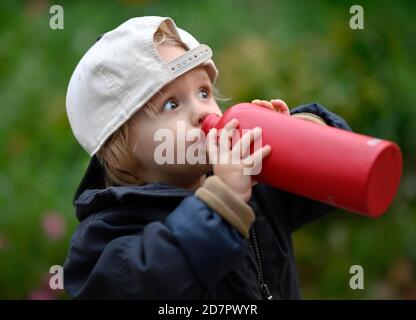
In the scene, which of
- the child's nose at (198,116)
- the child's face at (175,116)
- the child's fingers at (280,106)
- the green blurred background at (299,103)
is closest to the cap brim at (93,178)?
the child's face at (175,116)

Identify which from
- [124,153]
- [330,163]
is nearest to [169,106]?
[124,153]

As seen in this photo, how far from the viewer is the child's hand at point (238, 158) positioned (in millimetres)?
1113

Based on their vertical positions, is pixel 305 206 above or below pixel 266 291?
above

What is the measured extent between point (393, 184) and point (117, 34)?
0.59 metres

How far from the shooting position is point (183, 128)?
1.22 meters

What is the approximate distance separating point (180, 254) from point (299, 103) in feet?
4.25

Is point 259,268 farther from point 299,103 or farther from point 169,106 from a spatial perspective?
point 299,103

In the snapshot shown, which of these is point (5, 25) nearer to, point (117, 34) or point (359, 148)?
point (117, 34)

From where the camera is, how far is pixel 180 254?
110cm

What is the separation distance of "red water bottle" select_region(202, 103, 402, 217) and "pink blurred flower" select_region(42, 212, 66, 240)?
1.28 meters

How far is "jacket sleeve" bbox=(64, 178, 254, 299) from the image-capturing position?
108 cm
